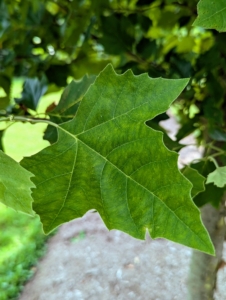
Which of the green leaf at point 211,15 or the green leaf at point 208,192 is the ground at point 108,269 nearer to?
the green leaf at point 208,192

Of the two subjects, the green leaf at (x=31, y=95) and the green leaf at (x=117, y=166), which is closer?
the green leaf at (x=117, y=166)

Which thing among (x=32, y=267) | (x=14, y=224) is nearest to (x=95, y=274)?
(x=32, y=267)

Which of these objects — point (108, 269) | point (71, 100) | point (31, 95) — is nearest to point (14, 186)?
point (71, 100)

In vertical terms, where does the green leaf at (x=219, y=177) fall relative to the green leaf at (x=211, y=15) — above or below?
below

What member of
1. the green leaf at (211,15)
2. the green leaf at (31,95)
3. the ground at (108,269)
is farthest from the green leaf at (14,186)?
the ground at (108,269)

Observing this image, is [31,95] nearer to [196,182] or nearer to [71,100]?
[71,100]

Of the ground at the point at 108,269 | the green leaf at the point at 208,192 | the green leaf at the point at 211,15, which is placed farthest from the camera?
the ground at the point at 108,269
